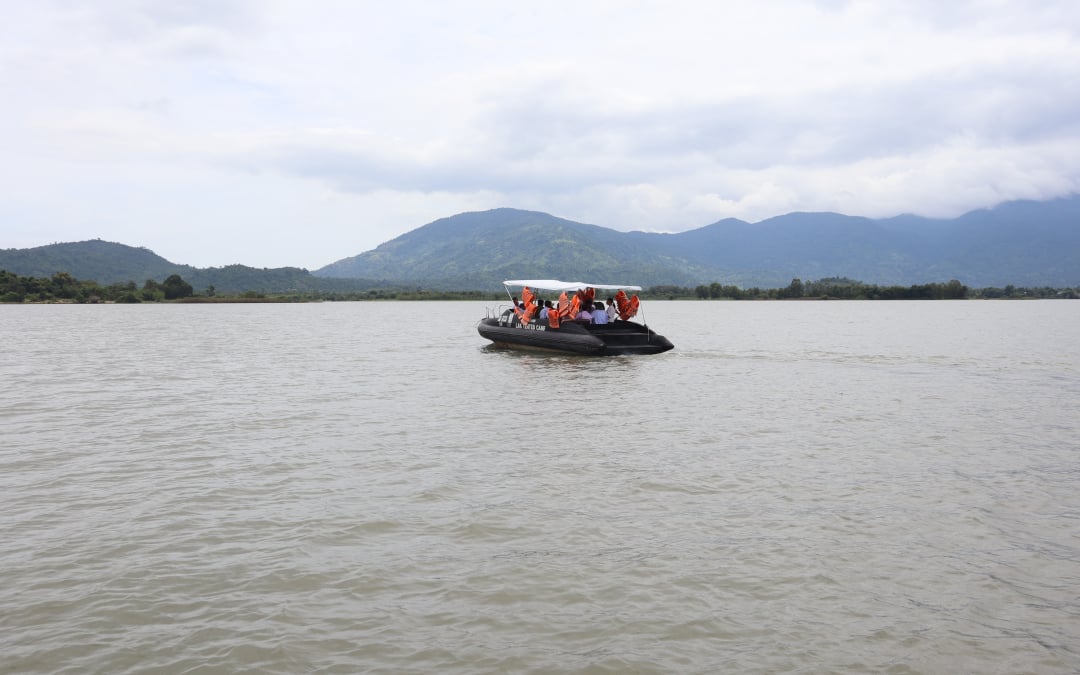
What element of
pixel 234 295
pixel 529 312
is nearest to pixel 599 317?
pixel 529 312

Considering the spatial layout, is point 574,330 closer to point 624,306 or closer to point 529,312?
point 529,312

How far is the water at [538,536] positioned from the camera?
19.5 feet

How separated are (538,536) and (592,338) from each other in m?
22.7

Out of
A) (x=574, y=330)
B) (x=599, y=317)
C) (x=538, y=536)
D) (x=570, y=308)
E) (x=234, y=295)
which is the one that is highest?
(x=234, y=295)

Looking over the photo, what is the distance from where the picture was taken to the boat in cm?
3150

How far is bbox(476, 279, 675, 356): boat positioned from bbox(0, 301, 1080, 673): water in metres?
11.8

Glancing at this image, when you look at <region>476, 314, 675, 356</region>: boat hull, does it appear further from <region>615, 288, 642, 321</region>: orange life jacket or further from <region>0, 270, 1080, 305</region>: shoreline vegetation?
<region>0, 270, 1080, 305</region>: shoreline vegetation

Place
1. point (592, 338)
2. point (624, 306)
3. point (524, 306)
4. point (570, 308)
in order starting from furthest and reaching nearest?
point (524, 306), point (624, 306), point (570, 308), point (592, 338)

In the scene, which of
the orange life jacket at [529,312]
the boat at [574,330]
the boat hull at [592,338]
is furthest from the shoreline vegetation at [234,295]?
the boat hull at [592,338]

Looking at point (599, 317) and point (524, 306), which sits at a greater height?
point (524, 306)

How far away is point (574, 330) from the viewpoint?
3191cm

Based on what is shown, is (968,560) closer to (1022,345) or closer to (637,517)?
(637,517)

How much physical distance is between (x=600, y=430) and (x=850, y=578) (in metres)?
8.62

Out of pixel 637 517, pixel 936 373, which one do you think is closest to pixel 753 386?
pixel 936 373
